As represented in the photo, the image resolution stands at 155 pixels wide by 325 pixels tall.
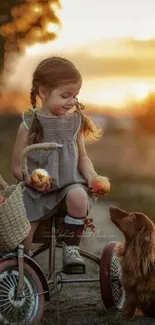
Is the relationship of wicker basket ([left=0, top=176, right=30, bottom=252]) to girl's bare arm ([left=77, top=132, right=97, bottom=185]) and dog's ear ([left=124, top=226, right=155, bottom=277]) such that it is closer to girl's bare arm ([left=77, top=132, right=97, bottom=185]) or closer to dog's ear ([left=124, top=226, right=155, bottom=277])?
girl's bare arm ([left=77, top=132, right=97, bottom=185])

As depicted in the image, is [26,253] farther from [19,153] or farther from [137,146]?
[137,146]

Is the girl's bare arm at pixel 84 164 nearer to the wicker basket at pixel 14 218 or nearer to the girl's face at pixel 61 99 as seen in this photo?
the girl's face at pixel 61 99

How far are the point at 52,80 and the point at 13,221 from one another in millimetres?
798

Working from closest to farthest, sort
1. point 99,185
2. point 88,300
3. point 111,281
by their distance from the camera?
point 99,185, point 111,281, point 88,300

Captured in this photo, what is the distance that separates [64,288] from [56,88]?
4.51 ft

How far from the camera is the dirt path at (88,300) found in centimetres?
424

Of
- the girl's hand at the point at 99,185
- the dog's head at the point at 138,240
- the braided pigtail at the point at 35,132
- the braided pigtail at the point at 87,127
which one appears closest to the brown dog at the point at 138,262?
the dog's head at the point at 138,240

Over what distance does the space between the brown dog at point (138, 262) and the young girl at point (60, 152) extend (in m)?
0.24

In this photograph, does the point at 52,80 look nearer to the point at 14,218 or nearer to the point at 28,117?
the point at 28,117

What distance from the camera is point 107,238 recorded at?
5469 mm

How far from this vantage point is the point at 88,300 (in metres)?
4.83

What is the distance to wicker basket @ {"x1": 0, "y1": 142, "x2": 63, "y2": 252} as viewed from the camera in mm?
3871

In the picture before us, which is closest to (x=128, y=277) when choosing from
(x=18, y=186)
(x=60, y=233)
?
(x=60, y=233)

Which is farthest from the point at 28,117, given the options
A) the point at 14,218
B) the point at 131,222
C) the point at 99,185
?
the point at 131,222
